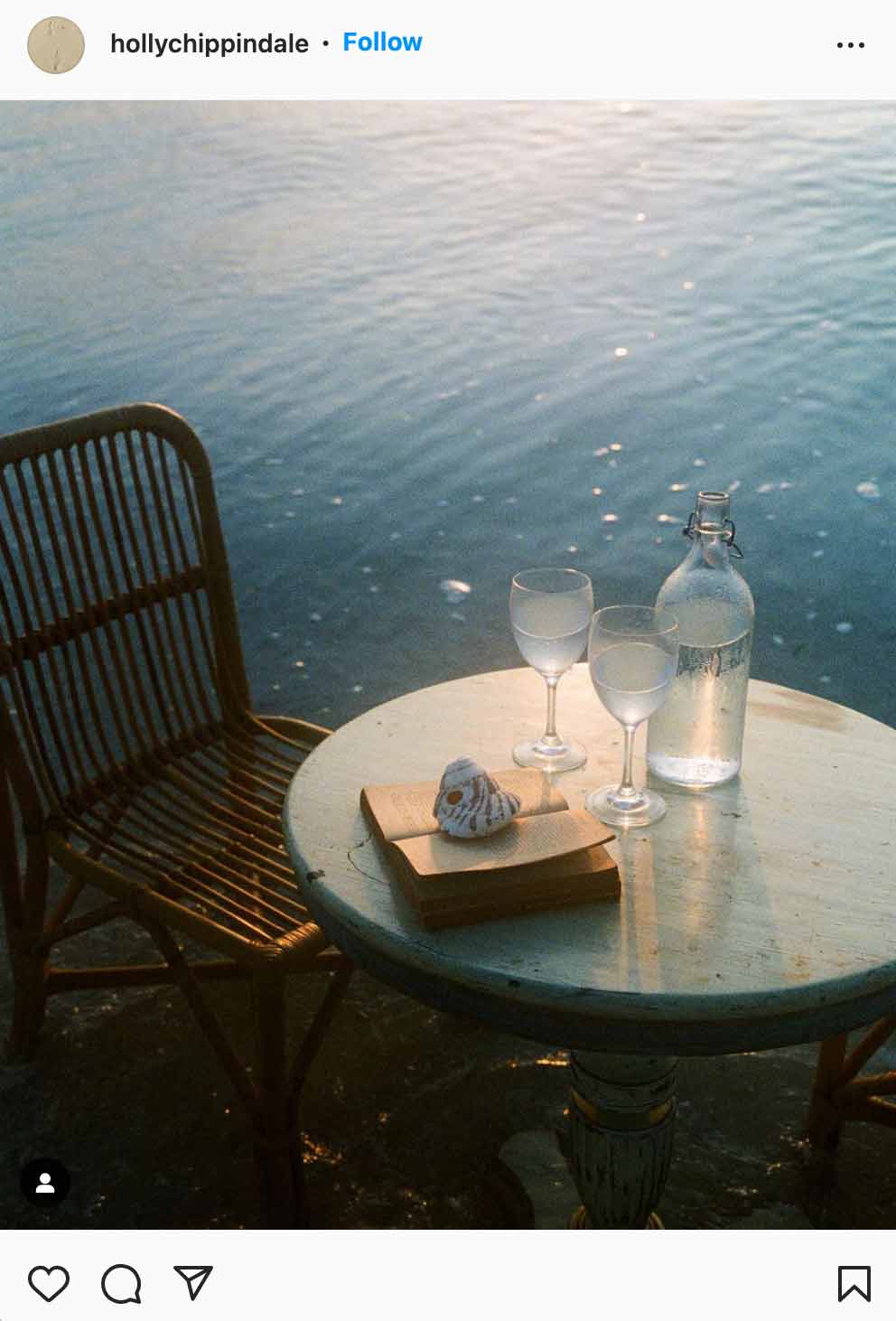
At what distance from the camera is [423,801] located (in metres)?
1.32

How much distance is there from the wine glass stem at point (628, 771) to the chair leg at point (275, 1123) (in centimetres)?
46

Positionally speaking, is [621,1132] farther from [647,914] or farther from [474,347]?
[474,347]

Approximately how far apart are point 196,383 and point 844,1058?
12.9 feet

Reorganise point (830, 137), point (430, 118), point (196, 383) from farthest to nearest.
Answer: point (430, 118) → point (830, 137) → point (196, 383)

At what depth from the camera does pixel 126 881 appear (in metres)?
1.68

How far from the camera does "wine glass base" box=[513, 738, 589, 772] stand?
146 cm
